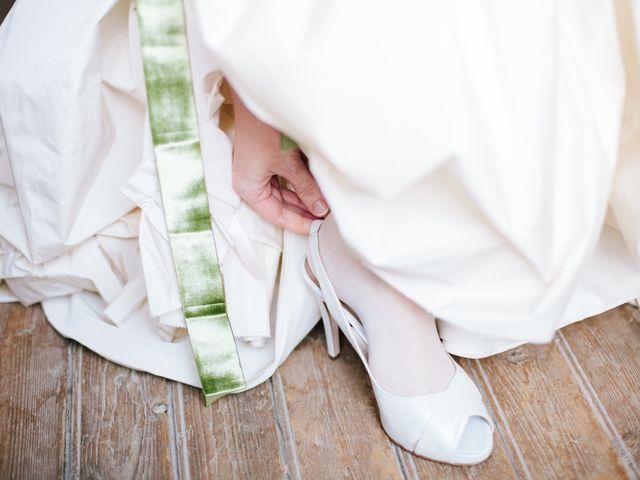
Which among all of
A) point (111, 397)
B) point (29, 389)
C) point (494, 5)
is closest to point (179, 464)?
point (111, 397)

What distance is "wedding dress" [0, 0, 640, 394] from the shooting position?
0.68 metres

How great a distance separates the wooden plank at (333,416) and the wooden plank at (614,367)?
0.30 meters

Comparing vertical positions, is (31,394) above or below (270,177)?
below

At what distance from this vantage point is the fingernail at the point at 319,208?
3.19ft

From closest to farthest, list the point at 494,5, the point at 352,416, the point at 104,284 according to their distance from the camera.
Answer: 1. the point at 494,5
2. the point at 352,416
3. the point at 104,284

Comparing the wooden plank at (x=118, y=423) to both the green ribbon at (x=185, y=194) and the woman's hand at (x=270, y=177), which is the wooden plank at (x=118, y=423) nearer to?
the green ribbon at (x=185, y=194)

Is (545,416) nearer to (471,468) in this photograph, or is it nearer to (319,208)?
(471,468)

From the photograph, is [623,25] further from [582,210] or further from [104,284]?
[104,284]

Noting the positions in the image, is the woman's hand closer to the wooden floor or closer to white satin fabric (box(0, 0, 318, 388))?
white satin fabric (box(0, 0, 318, 388))

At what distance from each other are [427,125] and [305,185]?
0.31m

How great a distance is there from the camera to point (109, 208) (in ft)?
3.44

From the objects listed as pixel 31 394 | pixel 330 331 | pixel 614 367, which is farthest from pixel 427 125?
pixel 31 394

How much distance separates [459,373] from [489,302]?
0.17 meters

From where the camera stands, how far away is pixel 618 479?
33.7 inches
